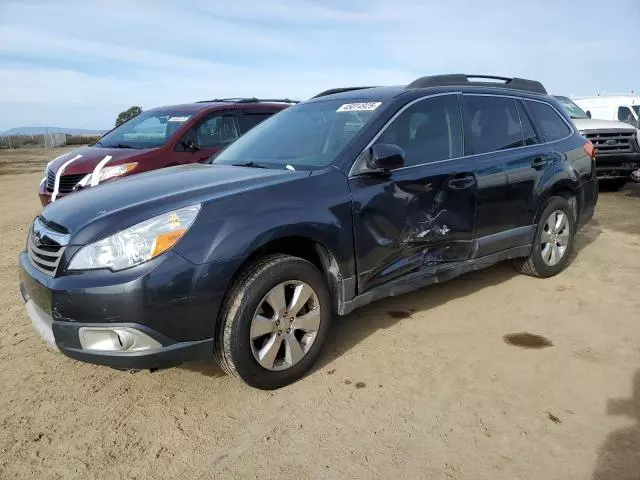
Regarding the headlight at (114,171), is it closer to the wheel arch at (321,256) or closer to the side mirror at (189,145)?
the side mirror at (189,145)

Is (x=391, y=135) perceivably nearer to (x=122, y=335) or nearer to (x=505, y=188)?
(x=505, y=188)

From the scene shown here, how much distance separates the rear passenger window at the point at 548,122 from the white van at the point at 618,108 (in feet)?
38.1

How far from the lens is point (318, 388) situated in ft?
10.2

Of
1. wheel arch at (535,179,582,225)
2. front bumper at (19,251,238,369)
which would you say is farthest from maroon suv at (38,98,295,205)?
front bumper at (19,251,238,369)

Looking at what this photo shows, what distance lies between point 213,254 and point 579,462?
78.1 inches

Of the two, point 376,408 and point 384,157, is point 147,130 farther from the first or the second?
point 376,408

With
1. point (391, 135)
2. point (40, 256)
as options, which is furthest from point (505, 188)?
point (40, 256)

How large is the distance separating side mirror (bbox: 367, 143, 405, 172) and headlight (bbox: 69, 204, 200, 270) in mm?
1271

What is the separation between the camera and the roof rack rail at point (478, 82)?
4129mm

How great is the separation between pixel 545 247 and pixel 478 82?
5.36ft

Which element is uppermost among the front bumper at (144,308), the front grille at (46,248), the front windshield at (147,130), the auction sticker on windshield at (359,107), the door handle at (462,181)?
the front windshield at (147,130)

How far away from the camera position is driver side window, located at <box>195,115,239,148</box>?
7113mm

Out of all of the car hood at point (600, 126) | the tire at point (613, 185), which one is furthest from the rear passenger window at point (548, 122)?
the tire at point (613, 185)

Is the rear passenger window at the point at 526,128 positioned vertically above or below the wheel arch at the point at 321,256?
above
